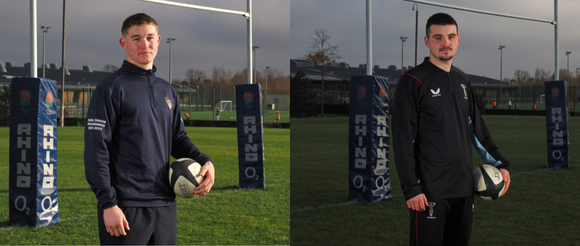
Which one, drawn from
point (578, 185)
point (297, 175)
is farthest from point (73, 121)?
point (578, 185)

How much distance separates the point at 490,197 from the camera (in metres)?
3.18

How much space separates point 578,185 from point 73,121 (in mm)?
30991

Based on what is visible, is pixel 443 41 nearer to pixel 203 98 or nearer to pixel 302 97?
pixel 302 97

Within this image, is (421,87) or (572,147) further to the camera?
(572,147)

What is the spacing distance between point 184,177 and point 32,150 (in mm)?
3846

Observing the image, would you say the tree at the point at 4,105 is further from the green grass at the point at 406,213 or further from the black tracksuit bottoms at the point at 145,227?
the black tracksuit bottoms at the point at 145,227

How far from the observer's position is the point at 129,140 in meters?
2.51

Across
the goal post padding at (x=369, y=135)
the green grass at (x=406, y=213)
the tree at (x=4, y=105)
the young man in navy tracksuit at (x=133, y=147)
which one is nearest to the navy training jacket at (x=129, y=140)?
the young man in navy tracksuit at (x=133, y=147)

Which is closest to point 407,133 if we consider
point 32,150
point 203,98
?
point 32,150

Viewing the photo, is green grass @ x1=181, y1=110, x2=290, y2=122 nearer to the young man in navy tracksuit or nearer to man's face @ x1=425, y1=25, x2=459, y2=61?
man's face @ x1=425, y1=25, x2=459, y2=61

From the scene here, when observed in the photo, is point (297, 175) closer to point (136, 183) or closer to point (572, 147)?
point (136, 183)

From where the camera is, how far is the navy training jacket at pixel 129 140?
239cm

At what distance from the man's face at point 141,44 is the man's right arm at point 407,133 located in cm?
144

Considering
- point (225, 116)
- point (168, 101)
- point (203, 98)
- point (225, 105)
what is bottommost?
point (168, 101)
